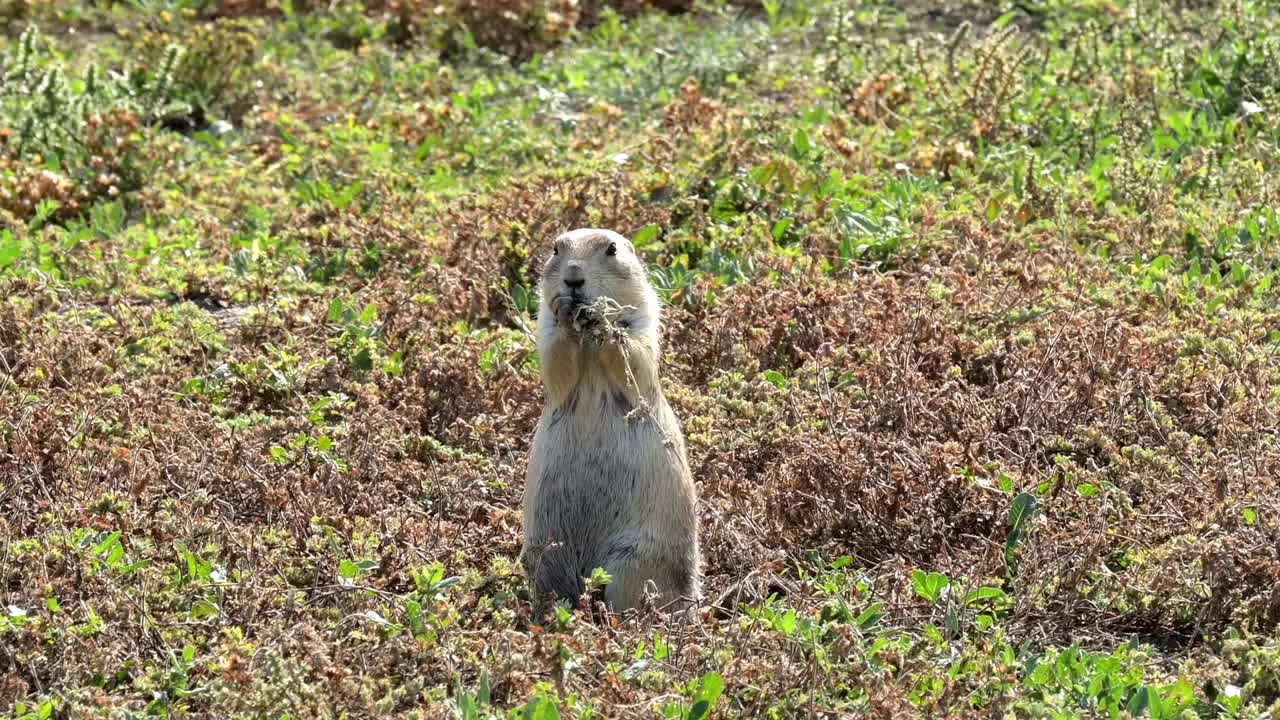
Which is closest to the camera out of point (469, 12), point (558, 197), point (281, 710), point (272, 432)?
point (281, 710)

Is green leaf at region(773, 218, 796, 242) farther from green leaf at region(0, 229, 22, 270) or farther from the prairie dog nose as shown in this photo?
green leaf at region(0, 229, 22, 270)

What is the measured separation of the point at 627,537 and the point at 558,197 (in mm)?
3275

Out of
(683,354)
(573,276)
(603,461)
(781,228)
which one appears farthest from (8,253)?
(603,461)

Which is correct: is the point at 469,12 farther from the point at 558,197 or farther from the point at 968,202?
the point at 968,202

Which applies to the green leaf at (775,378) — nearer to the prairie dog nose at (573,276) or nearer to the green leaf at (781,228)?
the green leaf at (781,228)

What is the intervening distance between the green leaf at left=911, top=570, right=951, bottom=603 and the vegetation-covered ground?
2 cm

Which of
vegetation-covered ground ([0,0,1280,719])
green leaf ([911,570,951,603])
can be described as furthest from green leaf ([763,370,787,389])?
green leaf ([911,570,951,603])

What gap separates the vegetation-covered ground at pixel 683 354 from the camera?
5.05 m

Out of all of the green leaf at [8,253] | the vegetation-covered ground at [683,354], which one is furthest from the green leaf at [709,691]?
the green leaf at [8,253]

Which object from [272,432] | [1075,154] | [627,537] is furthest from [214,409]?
[1075,154]

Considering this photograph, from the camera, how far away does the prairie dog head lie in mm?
5762

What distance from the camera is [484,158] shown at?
9.80 metres

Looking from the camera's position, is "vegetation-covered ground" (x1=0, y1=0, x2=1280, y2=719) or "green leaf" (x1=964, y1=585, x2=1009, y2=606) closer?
"vegetation-covered ground" (x1=0, y1=0, x2=1280, y2=719)

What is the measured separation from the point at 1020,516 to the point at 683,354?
2.04 m
